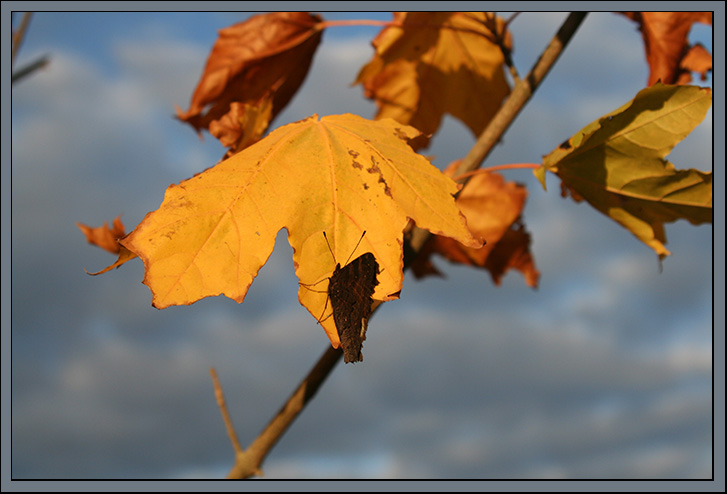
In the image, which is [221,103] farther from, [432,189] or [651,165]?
[651,165]

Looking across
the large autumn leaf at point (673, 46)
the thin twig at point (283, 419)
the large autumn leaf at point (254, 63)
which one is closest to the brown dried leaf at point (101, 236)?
the large autumn leaf at point (254, 63)

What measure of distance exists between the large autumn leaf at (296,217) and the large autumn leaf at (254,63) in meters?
0.60

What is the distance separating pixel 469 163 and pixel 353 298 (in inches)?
24.1

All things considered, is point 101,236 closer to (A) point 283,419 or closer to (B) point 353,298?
(A) point 283,419

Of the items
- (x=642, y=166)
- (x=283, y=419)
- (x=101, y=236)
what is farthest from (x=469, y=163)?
(x=101, y=236)

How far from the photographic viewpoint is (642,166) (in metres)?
1.25

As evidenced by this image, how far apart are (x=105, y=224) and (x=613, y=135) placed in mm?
1064

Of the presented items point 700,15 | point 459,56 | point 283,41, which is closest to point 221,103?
point 283,41

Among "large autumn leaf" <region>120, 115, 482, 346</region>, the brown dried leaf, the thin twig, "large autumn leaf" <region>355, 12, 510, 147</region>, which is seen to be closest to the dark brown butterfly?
"large autumn leaf" <region>120, 115, 482, 346</region>

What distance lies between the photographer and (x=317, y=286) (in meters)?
0.87

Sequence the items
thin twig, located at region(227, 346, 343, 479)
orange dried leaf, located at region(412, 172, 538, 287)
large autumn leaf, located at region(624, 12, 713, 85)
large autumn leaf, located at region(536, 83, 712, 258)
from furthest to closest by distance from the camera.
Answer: orange dried leaf, located at region(412, 172, 538, 287)
large autumn leaf, located at region(624, 12, 713, 85)
thin twig, located at region(227, 346, 343, 479)
large autumn leaf, located at region(536, 83, 712, 258)

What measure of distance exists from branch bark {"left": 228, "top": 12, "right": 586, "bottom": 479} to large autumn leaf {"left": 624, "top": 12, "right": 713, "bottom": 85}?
220mm

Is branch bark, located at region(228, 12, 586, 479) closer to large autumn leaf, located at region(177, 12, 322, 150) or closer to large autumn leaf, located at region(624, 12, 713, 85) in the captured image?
large autumn leaf, located at region(624, 12, 713, 85)

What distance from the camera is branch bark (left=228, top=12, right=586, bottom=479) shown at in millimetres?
1381
